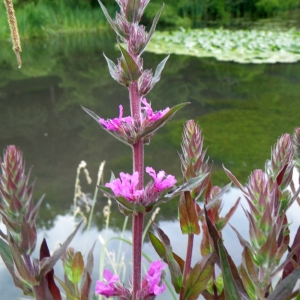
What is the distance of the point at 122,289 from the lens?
1.89 feet

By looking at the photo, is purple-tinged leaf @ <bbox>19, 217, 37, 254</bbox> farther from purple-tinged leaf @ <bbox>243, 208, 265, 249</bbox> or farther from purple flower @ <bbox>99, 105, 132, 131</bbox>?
purple-tinged leaf @ <bbox>243, 208, 265, 249</bbox>

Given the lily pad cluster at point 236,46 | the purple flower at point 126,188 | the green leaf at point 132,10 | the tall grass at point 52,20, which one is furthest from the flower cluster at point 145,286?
the tall grass at point 52,20

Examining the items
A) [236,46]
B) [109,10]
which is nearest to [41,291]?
[236,46]

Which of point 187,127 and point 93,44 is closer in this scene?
point 187,127

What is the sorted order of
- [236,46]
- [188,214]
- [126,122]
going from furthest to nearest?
[236,46], [188,214], [126,122]

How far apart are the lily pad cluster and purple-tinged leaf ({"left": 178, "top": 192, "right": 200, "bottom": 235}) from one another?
6.54 metres

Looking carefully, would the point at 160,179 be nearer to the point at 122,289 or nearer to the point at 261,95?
the point at 122,289

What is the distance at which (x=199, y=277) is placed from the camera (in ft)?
2.03

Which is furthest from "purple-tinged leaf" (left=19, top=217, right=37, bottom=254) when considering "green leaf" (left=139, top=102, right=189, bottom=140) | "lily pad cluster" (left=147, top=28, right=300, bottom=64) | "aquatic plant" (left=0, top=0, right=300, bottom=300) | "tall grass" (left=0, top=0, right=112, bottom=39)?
"tall grass" (left=0, top=0, right=112, bottom=39)

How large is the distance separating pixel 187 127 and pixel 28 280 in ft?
1.23

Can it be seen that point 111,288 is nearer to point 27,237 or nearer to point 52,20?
point 27,237

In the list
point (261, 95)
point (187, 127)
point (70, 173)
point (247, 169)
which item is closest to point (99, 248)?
point (70, 173)

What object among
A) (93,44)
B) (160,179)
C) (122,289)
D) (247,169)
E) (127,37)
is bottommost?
(247,169)

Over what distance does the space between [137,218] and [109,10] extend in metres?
11.3
